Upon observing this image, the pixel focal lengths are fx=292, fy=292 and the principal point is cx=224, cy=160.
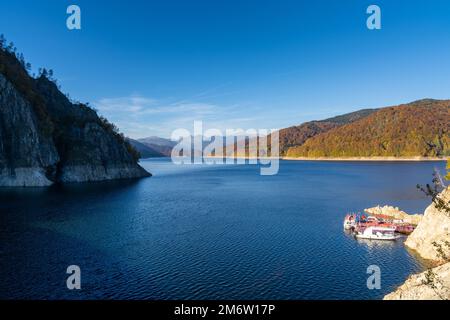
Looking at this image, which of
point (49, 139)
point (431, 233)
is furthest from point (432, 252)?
point (49, 139)

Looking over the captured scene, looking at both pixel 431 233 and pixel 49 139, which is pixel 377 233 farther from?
pixel 49 139

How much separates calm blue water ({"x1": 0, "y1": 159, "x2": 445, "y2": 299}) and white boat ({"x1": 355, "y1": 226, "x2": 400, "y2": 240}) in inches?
113

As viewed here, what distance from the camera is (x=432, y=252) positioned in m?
37.4

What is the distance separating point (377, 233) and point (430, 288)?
86.7ft

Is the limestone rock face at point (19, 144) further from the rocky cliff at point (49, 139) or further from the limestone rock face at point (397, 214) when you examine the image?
the limestone rock face at point (397, 214)

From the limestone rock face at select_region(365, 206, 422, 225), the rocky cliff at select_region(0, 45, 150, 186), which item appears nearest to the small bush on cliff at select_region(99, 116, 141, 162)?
the rocky cliff at select_region(0, 45, 150, 186)

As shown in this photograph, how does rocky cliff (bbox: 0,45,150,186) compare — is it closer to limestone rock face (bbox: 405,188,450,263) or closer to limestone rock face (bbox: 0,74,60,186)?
limestone rock face (bbox: 0,74,60,186)

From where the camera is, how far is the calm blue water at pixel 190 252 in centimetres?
2909

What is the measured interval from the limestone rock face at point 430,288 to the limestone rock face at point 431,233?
1427cm

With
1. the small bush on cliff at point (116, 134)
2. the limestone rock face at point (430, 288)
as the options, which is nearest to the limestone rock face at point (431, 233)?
the limestone rock face at point (430, 288)

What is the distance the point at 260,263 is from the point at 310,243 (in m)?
11.8
